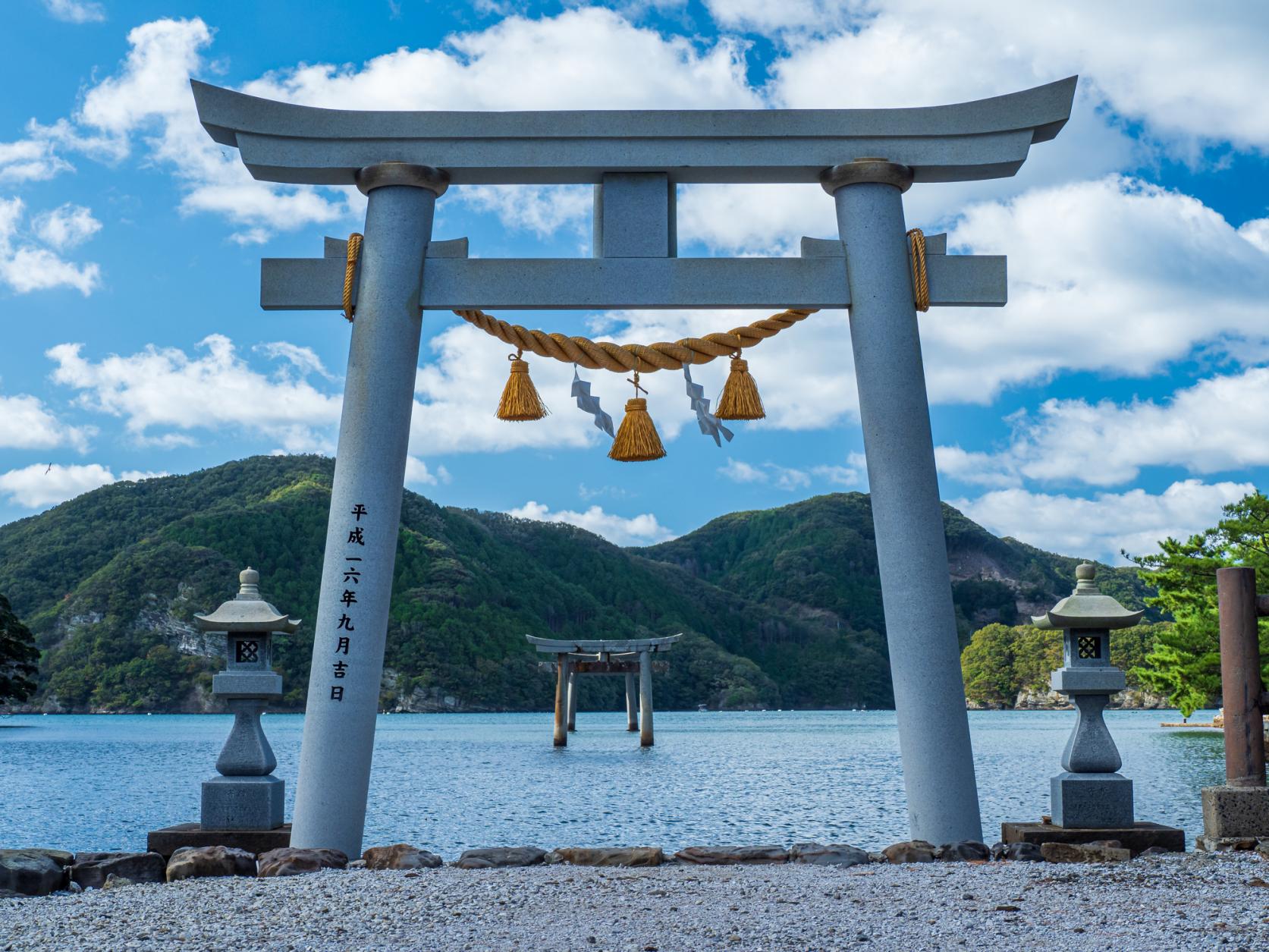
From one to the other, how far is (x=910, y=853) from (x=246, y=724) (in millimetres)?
3605

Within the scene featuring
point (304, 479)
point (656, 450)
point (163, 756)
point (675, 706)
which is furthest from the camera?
point (675, 706)

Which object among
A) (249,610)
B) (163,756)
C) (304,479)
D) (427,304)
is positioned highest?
(304,479)

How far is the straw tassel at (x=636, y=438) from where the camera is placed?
6762 millimetres

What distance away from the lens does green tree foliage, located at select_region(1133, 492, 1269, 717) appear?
25.5 meters

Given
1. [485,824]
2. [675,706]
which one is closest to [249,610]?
[485,824]

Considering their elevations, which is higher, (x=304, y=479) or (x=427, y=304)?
(x=304, y=479)

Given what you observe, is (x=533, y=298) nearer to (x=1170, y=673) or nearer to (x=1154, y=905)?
(x=1154, y=905)

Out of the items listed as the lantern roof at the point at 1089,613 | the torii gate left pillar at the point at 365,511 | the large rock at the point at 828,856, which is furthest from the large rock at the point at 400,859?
the lantern roof at the point at 1089,613

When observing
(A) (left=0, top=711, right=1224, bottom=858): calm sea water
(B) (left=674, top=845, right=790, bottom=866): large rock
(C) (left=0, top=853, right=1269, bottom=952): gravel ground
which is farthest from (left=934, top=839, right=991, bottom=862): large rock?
(A) (left=0, top=711, right=1224, bottom=858): calm sea water

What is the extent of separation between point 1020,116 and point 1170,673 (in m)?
24.6

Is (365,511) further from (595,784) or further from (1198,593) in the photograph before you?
(1198,593)

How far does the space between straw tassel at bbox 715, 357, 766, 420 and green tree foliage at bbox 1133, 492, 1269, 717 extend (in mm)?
21768

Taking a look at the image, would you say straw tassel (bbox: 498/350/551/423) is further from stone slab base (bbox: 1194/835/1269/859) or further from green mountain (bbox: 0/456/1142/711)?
green mountain (bbox: 0/456/1142/711)

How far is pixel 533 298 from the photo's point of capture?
6422 millimetres
